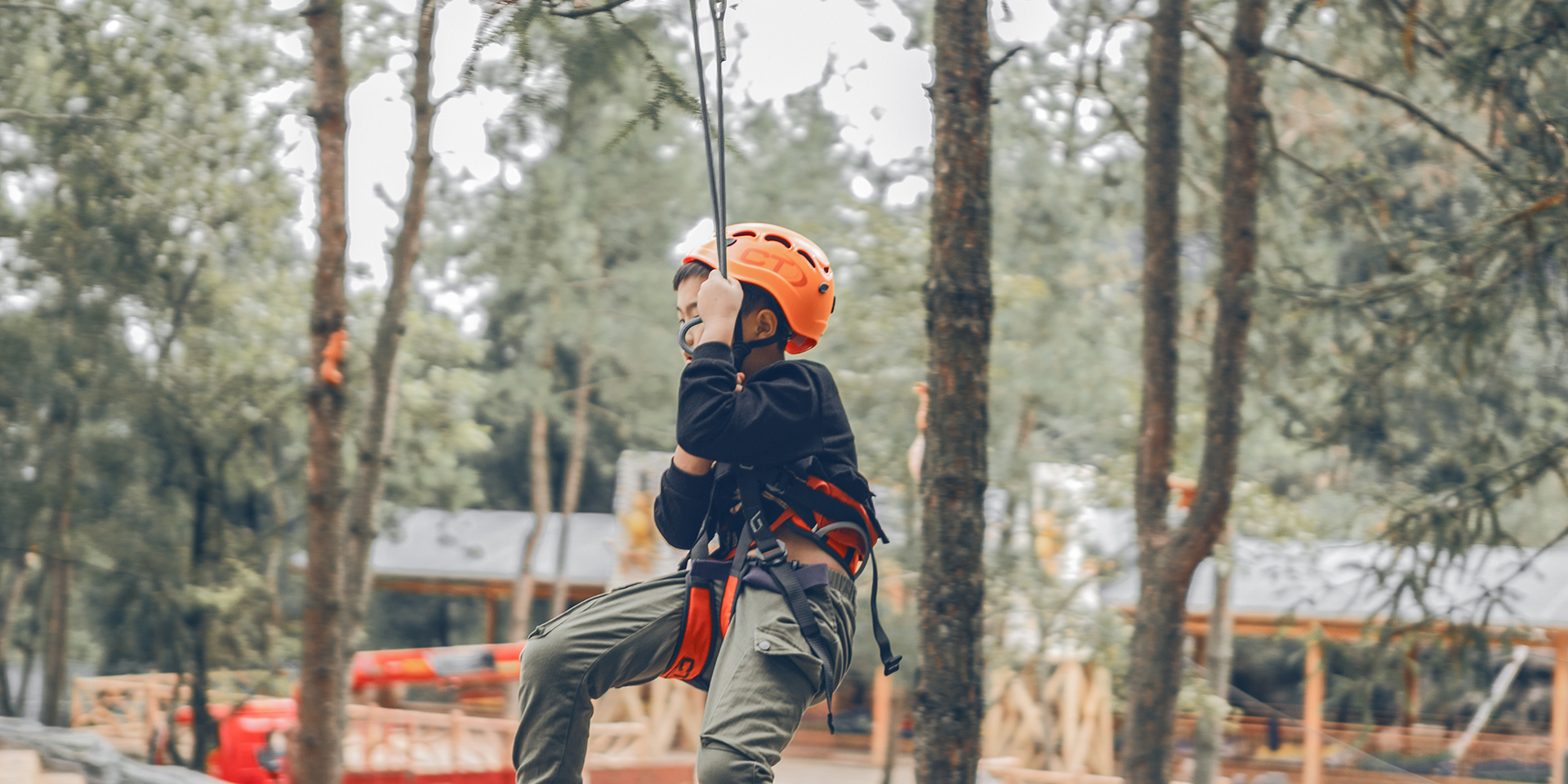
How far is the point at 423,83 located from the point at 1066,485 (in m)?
7.30

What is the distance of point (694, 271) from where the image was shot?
311cm

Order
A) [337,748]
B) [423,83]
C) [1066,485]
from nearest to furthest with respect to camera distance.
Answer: [337,748], [423,83], [1066,485]

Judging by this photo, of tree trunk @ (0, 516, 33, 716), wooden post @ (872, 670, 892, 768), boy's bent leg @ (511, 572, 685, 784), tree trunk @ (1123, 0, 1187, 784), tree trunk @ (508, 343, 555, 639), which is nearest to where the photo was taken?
boy's bent leg @ (511, 572, 685, 784)

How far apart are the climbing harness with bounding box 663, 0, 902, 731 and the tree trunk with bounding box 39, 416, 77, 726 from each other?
11963 mm

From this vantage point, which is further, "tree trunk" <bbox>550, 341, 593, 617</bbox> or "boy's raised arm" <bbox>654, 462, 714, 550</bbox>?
"tree trunk" <bbox>550, 341, 593, 617</bbox>

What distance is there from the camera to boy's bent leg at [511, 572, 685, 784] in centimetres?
279

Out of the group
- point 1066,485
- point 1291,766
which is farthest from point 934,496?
point 1291,766

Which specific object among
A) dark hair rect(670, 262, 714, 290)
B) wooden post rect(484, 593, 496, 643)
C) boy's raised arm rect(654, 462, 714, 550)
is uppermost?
dark hair rect(670, 262, 714, 290)

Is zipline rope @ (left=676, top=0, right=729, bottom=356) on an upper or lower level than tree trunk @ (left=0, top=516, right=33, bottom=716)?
upper

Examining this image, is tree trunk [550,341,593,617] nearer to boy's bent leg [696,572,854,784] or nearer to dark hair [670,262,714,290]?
dark hair [670,262,714,290]

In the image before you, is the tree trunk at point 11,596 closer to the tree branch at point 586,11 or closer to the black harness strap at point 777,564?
the tree branch at point 586,11

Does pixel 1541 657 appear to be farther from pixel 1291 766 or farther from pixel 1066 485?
pixel 1066 485

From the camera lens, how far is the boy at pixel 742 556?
8.89 feet

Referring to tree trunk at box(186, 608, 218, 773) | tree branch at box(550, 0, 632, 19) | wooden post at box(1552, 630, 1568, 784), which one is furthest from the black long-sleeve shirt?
wooden post at box(1552, 630, 1568, 784)
